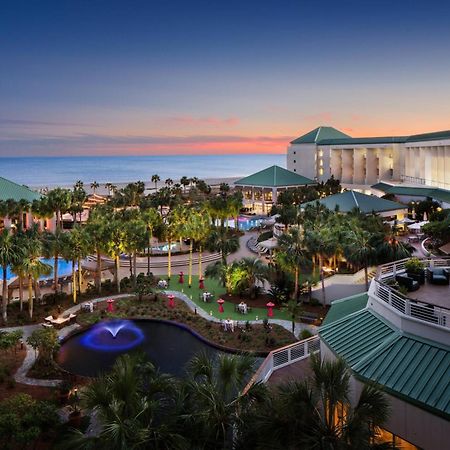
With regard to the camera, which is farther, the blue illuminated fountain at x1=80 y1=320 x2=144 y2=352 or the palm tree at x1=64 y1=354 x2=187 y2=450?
the blue illuminated fountain at x1=80 y1=320 x2=144 y2=352

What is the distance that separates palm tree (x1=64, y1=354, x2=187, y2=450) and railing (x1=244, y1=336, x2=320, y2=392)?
4755mm

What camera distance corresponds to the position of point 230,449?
9.06 meters

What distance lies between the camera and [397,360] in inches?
456

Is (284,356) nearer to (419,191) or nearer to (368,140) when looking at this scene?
(419,191)

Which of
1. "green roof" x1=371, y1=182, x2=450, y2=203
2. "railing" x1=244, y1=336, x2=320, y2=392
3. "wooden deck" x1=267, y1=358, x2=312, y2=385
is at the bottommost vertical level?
"wooden deck" x1=267, y1=358, x2=312, y2=385

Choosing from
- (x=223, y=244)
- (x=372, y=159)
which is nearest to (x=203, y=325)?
(x=223, y=244)

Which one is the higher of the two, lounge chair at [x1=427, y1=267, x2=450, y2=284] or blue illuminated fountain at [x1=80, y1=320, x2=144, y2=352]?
lounge chair at [x1=427, y1=267, x2=450, y2=284]

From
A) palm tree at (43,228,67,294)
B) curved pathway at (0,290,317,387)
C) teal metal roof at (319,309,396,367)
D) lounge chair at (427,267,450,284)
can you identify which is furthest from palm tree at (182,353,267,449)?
palm tree at (43,228,67,294)

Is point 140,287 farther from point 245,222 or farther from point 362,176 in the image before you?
point 362,176

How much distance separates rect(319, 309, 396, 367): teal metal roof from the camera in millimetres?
12609

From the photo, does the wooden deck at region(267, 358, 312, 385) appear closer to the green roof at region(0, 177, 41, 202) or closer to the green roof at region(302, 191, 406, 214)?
the green roof at region(302, 191, 406, 214)

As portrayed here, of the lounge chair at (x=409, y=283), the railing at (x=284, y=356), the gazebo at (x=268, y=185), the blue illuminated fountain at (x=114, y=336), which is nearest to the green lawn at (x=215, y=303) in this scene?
the blue illuminated fountain at (x=114, y=336)

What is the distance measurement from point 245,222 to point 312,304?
40034 mm

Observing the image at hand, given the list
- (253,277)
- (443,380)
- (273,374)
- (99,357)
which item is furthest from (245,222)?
(443,380)
